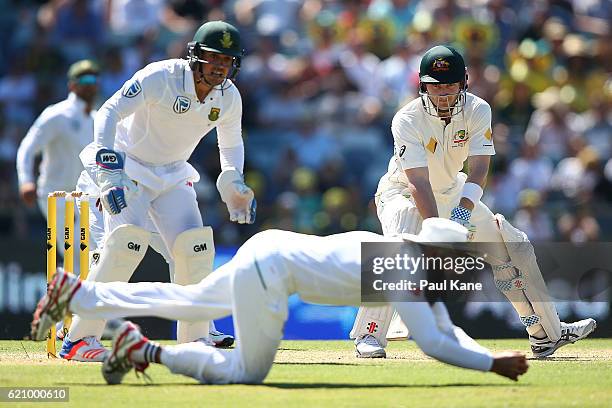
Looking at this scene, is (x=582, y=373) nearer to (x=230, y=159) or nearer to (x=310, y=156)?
(x=230, y=159)

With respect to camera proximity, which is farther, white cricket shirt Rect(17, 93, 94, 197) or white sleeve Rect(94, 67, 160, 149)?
white cricket shirt Rect(17, 93, 94, 197)

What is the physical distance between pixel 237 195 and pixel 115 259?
0.79 m

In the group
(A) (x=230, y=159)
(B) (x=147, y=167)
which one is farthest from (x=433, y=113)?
(B) (x=147, y=167)

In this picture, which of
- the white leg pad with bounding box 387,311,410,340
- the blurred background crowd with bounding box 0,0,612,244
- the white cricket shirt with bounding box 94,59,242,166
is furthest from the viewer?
the blurred background crowd with bounding box 0,0,612,244

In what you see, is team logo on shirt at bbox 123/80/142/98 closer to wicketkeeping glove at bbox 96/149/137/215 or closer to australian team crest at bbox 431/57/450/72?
wicketkeeping glove at bbox 96/149/137/215

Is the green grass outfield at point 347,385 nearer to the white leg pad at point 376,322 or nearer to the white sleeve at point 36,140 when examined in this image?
the white leg pad at point 376,322

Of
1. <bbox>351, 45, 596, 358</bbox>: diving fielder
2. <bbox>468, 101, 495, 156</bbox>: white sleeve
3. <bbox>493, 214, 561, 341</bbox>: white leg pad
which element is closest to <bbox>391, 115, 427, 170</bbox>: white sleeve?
<bbox>351, 45, 596, 358</bbox>: diving fielder

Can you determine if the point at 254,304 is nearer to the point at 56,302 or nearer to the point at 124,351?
the point at 124,351

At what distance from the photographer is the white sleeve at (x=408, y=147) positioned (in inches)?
279

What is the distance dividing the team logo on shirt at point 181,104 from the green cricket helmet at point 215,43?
174 mm

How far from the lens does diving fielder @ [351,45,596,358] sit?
23.0ft

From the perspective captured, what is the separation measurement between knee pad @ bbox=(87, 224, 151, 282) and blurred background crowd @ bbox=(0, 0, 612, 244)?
465 centimetres

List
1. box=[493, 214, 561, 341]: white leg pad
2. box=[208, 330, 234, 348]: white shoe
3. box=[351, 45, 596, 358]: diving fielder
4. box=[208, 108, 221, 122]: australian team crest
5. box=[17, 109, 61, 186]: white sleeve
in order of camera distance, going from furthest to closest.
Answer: box=[17, 109, 61, 186]: white sleeve, box=[208, 330, 234, 348]: white shoe, box=[493, 214, 561, 341]: white leg pad, box=[208, 108, 221, 122]: australian team crest, box=[351, 45, 596, 358]: diving fielder

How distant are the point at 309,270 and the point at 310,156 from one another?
7267mm
